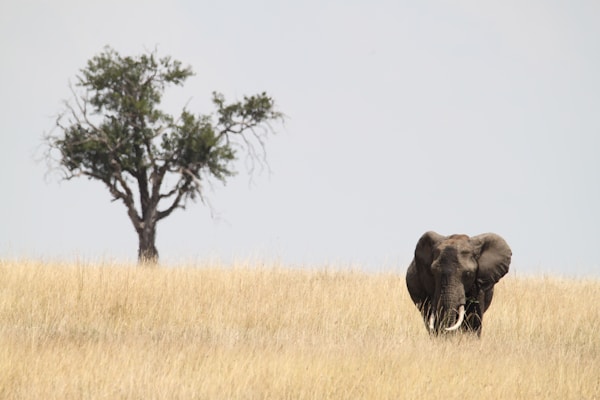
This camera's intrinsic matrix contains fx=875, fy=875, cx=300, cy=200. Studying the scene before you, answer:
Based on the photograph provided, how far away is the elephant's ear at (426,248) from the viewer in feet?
38.5

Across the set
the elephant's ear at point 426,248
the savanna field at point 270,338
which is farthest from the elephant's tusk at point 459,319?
the elephant's ear at point 426,248

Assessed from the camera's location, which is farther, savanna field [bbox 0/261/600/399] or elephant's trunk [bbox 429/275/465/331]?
elephant's trunk [bbox 429/275/465/331]

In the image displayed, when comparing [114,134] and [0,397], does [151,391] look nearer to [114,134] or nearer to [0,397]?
[0,397]

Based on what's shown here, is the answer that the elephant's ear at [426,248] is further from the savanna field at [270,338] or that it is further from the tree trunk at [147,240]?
the tree trunk at [147,240]

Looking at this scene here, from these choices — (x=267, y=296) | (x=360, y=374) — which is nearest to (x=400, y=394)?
(x=360, y=374)

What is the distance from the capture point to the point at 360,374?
850 cm

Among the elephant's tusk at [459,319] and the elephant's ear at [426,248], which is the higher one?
the elephant's ear at [426,248]

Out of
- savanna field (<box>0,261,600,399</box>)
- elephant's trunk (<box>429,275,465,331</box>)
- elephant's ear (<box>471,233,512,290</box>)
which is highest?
elephant's ear (<box>471,233,512,290</box>)

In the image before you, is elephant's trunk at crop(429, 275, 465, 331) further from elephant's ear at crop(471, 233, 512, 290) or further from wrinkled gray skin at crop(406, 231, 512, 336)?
elephant's ear at crop(471, 233, 512, 290)

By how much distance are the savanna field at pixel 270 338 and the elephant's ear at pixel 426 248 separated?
1055mm

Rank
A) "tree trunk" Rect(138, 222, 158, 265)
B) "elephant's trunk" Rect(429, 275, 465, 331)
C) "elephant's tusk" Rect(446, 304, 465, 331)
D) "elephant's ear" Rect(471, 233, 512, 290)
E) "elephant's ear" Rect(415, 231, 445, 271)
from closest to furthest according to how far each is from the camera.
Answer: "elephant's tusk" Rect(446, 304, 465, 331), "elephant's trunk" Rect(429, 275, 465, 331), "elephant's ear" Rect(471, 233, 512, 290), "elephant's ear" Rect(415, 231, 445, 271), "tree trunk" Rect(138, 222, 158, 265)

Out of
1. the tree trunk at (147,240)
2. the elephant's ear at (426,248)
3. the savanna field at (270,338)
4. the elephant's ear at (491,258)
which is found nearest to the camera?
the savanna field at (270,338)

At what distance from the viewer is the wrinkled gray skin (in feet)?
36.4

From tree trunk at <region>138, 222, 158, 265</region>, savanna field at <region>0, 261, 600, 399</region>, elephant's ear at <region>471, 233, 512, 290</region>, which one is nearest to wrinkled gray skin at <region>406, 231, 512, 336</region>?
elephant's ear at <region>471, 233, 512, 290</region>
